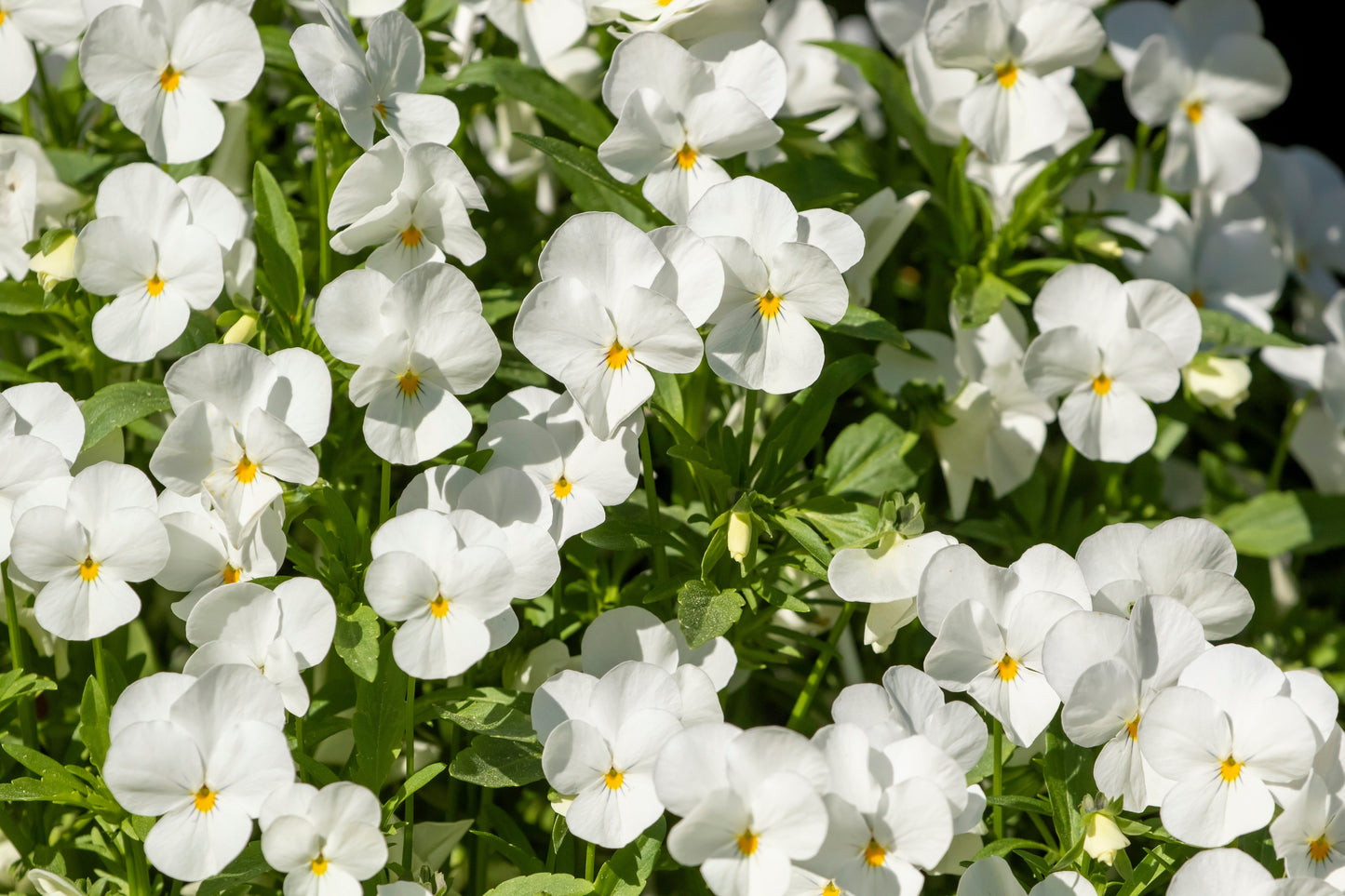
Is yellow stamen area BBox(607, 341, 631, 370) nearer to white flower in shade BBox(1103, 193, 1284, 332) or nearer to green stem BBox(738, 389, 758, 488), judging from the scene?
green stem BBox(738, 389, 758, 488)

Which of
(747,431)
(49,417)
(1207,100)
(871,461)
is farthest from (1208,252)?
(49,417)

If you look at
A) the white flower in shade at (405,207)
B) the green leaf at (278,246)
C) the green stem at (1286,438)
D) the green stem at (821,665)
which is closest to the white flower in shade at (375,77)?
the white flower in shade at (405,207)

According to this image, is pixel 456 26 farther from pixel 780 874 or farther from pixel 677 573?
pixel 780 874

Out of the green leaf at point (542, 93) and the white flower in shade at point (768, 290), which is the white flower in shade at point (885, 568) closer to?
the white flower in shade at point (768, 290)

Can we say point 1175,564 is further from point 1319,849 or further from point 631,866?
point 631,866

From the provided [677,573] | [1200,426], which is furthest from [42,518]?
[1200,426]

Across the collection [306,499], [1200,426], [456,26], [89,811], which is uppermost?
[456,26]
